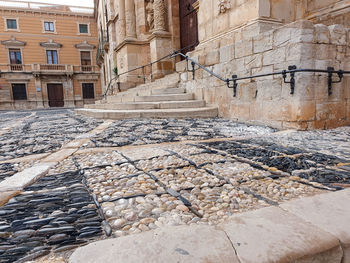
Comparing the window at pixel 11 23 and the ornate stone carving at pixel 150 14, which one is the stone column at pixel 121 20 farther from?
the window at pixel 11 23

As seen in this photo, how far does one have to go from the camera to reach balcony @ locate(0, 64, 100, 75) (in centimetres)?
2630

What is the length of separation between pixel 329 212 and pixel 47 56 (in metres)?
33.1

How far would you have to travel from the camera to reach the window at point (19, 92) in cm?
2633

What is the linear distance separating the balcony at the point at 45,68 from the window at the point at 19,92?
1674mm

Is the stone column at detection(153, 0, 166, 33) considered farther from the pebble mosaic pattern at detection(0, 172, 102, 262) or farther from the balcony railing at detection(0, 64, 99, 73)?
the balcony railing at detection(0, 64, 99, 73)

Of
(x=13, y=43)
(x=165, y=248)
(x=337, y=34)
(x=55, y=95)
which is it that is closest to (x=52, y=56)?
(x=13, y=43)

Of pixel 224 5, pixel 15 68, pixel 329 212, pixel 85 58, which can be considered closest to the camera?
pixel 329 212

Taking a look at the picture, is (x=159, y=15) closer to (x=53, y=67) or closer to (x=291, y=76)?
(x=291, y=76)

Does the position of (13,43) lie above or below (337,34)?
above

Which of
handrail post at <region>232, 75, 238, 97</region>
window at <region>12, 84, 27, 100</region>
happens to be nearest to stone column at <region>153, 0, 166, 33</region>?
handrail post at <region>232, 75, 238, 97</region>

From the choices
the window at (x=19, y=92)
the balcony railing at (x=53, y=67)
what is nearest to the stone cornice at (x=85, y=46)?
the balcony railing at (x=53, y=67)

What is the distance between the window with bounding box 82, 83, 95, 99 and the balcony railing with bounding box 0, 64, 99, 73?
68.8 inches

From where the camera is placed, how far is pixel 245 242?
0.97 metres

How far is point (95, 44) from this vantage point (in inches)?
1188
